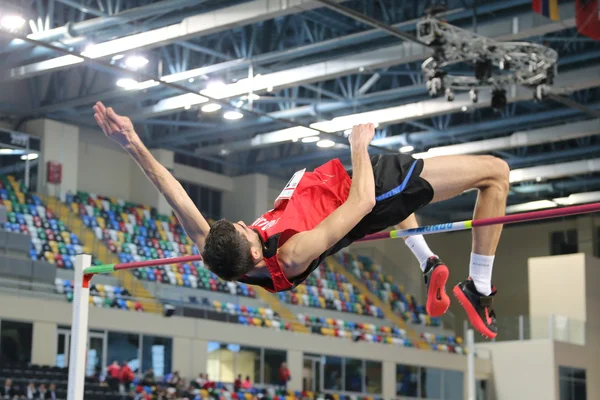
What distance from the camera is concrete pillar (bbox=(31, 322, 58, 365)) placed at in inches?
631

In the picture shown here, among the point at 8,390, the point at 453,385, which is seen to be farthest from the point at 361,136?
the point at 453,385

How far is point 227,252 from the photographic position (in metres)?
4.07

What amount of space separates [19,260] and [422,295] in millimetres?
12696

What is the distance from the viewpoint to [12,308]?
15.7 metres

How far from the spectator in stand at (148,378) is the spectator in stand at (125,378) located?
10.1 inches

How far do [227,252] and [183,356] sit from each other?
1441 cm

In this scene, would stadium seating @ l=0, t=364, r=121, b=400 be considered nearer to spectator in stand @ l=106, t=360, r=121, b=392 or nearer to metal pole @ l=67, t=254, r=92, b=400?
spectator in stand @ l=106, t=360, r=121, b=392

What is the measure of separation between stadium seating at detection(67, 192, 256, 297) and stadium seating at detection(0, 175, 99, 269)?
105 cm

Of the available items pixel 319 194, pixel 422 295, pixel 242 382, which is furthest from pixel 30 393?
pixel 422 295

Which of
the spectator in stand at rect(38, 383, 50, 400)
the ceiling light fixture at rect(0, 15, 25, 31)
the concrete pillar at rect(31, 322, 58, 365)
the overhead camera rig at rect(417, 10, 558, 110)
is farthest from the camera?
the concrete pillar at rect(31, 322, 58, 365)

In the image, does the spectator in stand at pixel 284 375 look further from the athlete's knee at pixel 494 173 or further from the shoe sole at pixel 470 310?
Answer: the athlete's knee at pixel 494 173

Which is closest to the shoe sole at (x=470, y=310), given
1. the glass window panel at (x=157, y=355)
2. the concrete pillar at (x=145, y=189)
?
the glass window panel at (x=157, y=355)

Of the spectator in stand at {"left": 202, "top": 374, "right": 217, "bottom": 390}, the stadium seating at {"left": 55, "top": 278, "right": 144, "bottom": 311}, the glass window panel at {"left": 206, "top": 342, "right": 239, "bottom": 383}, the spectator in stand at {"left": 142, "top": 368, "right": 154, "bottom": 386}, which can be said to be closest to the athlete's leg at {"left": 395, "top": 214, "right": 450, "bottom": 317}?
the spectator in stand at {"left": 142, "top": 368, "right": 154, "bottom": 386}

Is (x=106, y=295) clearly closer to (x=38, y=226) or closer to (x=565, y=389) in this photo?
(x=38, y=226)
